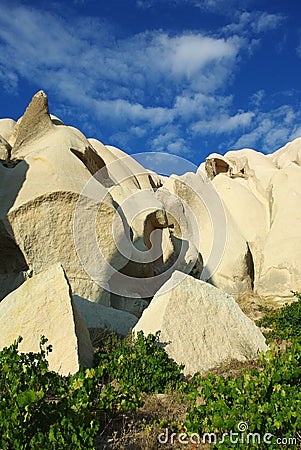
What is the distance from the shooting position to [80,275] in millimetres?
7316

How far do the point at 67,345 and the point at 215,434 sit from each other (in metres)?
1.96

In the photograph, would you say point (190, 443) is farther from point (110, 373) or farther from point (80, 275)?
point (80, 275)

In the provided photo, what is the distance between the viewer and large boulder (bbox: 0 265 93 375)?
4.16 m

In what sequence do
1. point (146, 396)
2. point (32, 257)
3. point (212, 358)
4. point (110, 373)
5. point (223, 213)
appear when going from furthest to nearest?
point (223, 213)
point (32, 257)
point (212, 358)
point (110, 373)
point (146, 396)

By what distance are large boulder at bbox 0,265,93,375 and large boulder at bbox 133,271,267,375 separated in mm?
902

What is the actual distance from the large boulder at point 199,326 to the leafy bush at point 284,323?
5.52ft

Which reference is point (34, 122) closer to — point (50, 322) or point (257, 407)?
point (50, 322)

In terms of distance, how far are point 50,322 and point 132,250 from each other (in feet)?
13.5

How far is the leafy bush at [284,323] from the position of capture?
677 cm

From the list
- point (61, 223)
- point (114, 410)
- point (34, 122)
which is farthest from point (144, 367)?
point (34, 122)

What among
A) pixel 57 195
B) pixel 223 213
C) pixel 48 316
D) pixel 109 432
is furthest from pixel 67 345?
pixel 223 213

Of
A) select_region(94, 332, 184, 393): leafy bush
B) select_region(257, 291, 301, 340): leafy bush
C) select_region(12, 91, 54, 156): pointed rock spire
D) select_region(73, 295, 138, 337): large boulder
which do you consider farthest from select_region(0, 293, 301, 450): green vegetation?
select_region(12, 91, 54, 156): pointed rock spire

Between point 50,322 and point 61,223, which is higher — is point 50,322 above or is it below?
below

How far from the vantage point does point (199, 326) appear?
16.4ft
